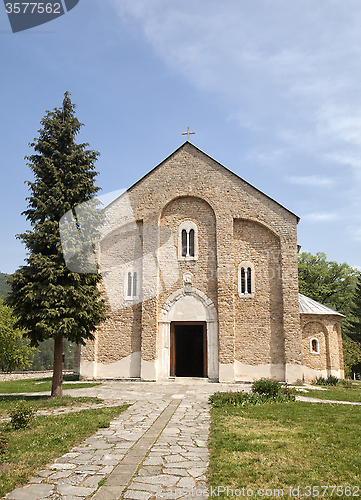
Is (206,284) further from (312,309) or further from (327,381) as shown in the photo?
(327,381)

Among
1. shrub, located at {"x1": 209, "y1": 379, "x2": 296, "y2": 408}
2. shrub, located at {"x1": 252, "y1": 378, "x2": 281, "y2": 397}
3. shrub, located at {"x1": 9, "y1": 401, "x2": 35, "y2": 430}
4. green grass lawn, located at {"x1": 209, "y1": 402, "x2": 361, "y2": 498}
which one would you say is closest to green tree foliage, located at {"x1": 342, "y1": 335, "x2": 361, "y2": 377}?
shrub, located at {"x1": 209, "y1": 379, "x2": 296, "y2": 408}

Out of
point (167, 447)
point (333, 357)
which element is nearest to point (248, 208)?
point (333, 357)

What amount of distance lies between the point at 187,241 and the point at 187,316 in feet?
13.2

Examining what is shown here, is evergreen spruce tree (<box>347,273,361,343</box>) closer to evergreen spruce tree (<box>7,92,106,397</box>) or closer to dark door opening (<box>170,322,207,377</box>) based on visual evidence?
dark door opening (<box>170,322,207,377</box>)

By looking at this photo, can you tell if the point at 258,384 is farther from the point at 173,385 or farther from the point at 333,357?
the point at 333,357

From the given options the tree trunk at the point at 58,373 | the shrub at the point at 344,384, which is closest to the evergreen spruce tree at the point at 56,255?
the tree trunk at the point at 58,373

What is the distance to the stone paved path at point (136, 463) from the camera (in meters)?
5.09

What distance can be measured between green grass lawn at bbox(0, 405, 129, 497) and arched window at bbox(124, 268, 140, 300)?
31.5ft

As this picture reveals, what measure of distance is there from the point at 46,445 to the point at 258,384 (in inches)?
325

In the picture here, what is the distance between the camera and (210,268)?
19375 mm

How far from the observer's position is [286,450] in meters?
6.83

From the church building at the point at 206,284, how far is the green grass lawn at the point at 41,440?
8806 mm

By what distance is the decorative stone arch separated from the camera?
18609mm

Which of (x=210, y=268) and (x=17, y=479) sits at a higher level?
(x=210, y=268)
